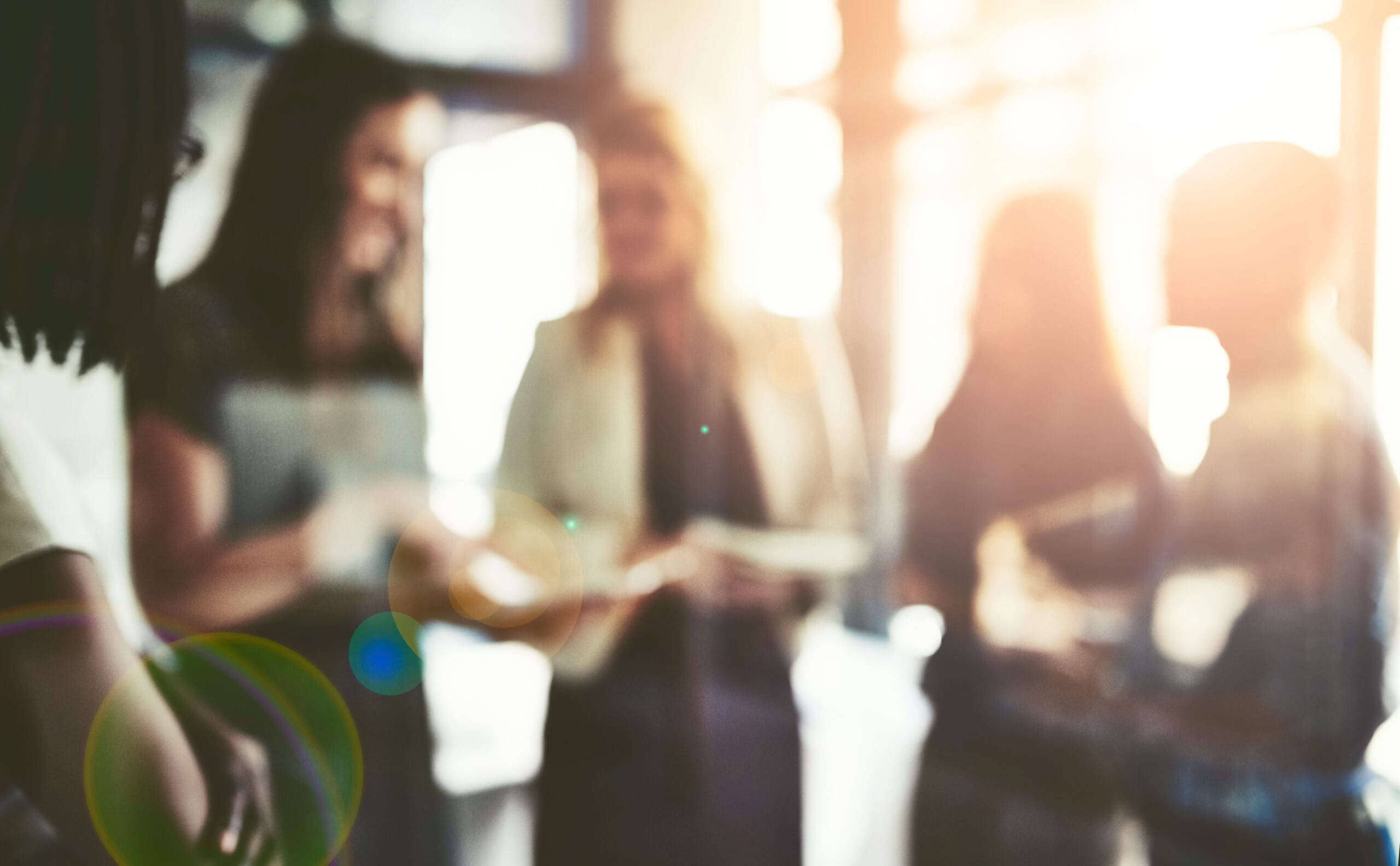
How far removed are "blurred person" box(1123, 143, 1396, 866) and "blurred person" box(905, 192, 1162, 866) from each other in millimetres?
73

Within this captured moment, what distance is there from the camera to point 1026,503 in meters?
0.80

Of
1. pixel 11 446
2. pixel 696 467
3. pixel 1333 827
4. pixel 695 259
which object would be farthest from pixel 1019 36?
pixel 11 446

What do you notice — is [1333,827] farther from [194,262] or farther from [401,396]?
[194,262]

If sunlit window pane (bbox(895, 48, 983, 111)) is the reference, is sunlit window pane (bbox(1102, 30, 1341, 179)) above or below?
below

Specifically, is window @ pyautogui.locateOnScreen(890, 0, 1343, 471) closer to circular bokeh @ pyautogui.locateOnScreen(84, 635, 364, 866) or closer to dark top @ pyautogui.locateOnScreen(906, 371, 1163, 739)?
dark top @ pyautogui.locateOnScreen(906, 371, 1163, 739)

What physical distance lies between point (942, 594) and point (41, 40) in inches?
37.3

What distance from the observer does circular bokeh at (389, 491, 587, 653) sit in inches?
24.3

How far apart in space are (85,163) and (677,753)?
0.77 m

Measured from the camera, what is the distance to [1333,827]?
27.3 inches

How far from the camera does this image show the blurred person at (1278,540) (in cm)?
69

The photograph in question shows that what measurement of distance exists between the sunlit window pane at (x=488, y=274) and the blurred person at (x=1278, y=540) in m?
0.64

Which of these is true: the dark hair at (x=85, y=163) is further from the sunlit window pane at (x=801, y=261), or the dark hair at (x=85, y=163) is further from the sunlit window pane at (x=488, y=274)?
the sunlit window pane at (x=801, y=261)

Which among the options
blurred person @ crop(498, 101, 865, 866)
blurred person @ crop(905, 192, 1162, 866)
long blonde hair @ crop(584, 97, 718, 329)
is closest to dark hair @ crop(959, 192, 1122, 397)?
blurred person @ crop(905, 192, 1162, 866)

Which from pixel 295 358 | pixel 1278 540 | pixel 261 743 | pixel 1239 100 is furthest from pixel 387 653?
pixel 1239 100
